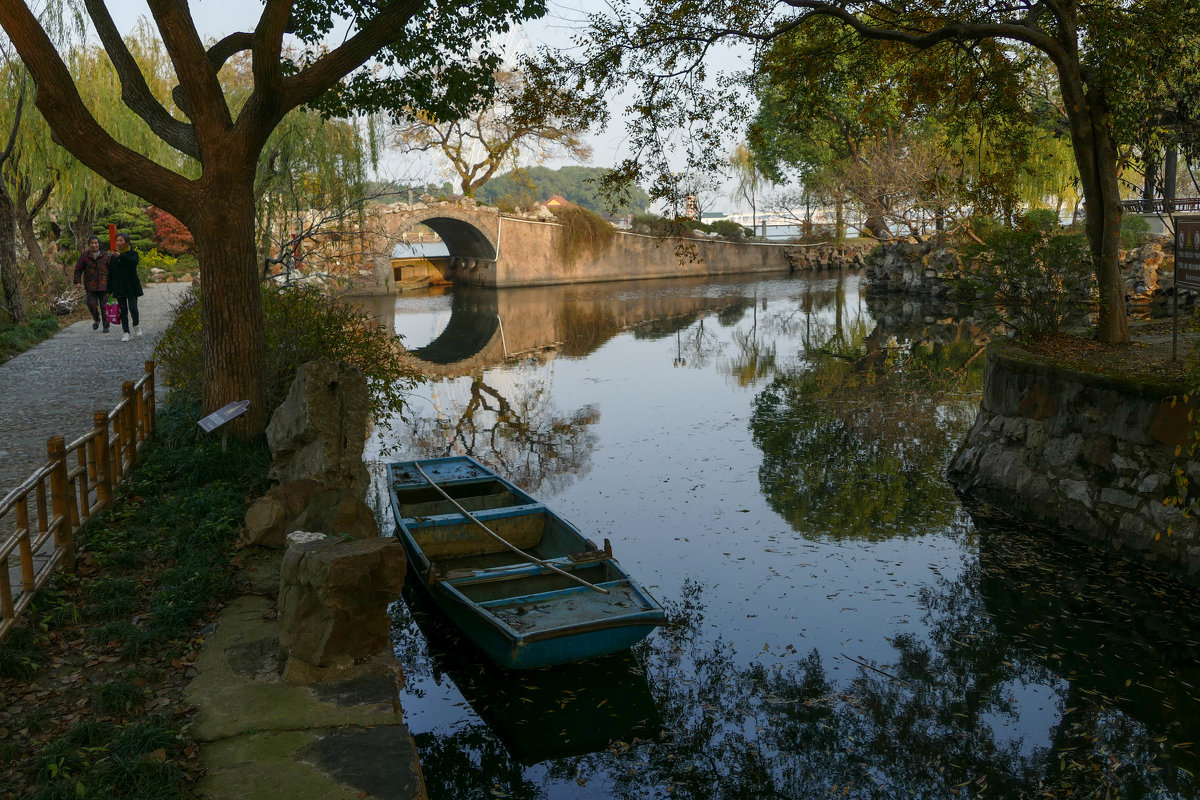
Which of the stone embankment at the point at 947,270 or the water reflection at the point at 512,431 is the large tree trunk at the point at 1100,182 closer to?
the water reflection at the point at 512,431

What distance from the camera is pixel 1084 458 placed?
8789mm

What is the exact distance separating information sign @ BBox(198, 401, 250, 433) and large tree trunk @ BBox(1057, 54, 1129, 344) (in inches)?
331

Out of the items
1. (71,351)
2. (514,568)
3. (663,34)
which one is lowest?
(514,568)

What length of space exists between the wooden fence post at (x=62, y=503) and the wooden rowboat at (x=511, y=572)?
231cm

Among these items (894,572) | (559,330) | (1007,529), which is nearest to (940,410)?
(1007,529)

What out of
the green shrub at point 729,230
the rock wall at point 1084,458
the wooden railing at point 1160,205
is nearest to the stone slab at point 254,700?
the rock wall at point 1084,458

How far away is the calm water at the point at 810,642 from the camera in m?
5.54

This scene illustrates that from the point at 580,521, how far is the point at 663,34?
4985mm

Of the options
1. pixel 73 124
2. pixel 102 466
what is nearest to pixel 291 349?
pixel 73 124

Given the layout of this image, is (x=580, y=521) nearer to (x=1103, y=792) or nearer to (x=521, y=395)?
(x=1103, y=792)

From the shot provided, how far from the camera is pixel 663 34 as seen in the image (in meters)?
9.91

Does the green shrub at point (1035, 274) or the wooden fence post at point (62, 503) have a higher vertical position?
the green shrub at point (1035, 274)

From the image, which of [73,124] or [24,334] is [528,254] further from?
[73,124]

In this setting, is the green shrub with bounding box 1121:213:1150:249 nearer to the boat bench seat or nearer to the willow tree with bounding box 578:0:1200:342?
the willow tree with bounding box 578:0:1200:342
